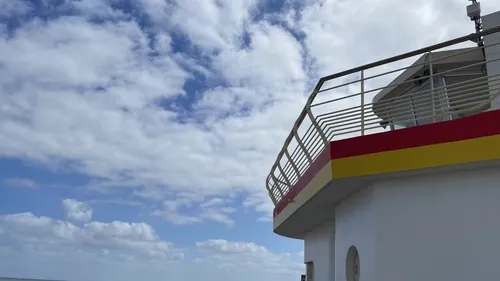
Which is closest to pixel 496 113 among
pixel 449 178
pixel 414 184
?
pixel 449 178

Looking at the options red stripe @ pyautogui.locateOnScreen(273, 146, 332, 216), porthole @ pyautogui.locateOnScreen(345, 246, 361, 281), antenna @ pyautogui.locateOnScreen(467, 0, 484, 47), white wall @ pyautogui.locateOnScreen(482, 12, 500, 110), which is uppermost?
antenna @ pyautogui.locateOnScreen(467, 0, 484, 47)

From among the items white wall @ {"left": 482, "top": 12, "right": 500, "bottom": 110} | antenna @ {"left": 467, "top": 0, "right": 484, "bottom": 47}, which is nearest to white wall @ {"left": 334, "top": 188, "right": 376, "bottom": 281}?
white wall @ {"left": 482, "top": 12, "right": 500, "bottom": 110}

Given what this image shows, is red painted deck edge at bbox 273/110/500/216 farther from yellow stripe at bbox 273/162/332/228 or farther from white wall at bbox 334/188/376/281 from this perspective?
white wall at bbox 334/188/376/281

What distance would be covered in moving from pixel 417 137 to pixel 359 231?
66.0 inches

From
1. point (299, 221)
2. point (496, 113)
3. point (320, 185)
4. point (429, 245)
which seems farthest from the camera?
point (299, 221)

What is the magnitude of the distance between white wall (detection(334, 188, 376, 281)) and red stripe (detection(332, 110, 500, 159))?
0.69m

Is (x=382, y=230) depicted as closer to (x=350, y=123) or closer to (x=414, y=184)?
(x=414, y=184)

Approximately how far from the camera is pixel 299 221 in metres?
10.2

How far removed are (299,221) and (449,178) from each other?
5008 mm

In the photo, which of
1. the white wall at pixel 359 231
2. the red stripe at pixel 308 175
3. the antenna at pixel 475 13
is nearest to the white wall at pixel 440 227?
the white wall at pixel 359 231

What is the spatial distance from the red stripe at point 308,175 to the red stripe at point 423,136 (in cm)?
32

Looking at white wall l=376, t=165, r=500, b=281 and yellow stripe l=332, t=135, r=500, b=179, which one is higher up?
yellow stripe l=332, t=135, r=500, b=179

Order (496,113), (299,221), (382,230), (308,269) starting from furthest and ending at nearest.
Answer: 1. (308,269)
2. (299,221)
3. (382,230)
4. (496,113)

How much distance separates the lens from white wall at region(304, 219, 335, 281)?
30.7ft
